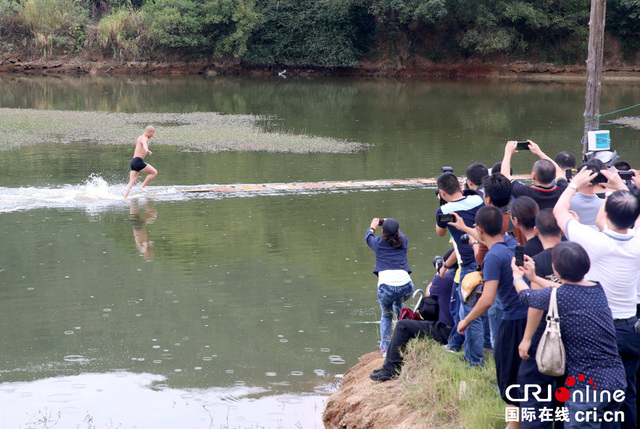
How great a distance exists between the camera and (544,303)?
4148 millimetres

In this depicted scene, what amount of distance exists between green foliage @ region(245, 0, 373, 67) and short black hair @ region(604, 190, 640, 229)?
41637mm

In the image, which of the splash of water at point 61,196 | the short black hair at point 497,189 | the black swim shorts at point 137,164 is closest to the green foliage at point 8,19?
the splash of water at point 61,196

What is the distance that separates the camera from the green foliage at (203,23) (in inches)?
1754

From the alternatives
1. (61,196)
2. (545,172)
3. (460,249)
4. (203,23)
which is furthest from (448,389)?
(203,23)

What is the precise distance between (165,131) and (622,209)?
2044 centimetres

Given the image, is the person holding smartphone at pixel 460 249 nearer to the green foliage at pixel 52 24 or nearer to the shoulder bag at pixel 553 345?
the shoulder bag at pixel 553 345

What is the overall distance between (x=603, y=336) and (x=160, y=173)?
14.0 meters

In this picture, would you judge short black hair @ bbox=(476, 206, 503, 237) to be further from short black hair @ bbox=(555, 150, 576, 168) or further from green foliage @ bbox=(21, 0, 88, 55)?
green foliage @ bbox=(21, 0, 88, 55)

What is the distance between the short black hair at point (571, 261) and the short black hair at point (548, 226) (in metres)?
0.54

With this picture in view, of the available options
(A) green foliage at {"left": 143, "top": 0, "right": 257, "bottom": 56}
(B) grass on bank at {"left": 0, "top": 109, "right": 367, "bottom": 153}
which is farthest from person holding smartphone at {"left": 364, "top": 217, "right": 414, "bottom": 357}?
(A) green foliage at {"left": 143, "top": 0, "right": 257, "bottom": 56}

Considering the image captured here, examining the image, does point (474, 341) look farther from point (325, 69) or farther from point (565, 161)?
point (325, 69)

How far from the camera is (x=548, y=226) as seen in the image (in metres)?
4.62

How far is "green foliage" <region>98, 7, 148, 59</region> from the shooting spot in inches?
1768

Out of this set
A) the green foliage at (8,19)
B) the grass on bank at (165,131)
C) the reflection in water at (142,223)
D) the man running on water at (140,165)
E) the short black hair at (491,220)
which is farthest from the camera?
the green foliage at (8,19)
